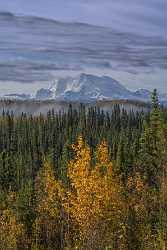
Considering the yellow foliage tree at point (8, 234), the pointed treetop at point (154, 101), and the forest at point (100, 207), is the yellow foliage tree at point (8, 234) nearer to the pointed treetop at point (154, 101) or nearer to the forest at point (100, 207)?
the forest at point (100, 207)

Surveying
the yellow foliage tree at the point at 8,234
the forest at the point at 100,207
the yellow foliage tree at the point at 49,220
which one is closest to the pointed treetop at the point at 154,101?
the forest at the point at 100,207

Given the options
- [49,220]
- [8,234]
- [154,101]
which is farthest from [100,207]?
[49,220]

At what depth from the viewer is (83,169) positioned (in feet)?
129

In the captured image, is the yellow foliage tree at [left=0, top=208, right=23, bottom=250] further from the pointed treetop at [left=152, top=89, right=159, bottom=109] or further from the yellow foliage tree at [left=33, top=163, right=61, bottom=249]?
the pointed treetop at [left=152, top=89, right=159, bottom=109]

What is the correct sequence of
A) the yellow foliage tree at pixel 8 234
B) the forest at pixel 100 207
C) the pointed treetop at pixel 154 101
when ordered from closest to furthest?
the forest at pixel 100 207 → the yellow foliage tree at pixel 8 234 → the pointed treetop at pixel 154 101

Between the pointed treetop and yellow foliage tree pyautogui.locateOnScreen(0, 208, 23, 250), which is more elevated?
the pointed treetop

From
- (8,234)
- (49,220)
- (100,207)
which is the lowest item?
(49,220)

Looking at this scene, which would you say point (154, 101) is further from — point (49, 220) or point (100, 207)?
point (100, 207)

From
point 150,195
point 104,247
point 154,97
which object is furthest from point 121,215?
point 154,97

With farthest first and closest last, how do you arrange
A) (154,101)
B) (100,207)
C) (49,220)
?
(49,220) < (154,101) < (100,207)

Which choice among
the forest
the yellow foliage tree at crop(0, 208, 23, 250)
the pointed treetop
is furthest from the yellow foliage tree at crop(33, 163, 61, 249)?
the pointed treetop

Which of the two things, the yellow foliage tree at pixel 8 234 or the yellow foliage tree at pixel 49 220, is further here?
the yellow foliage tree at pixel 49 220

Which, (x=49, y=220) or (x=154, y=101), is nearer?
(x=154, y=101)

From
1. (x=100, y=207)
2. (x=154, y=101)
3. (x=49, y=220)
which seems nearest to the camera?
(x=100, y=207)
